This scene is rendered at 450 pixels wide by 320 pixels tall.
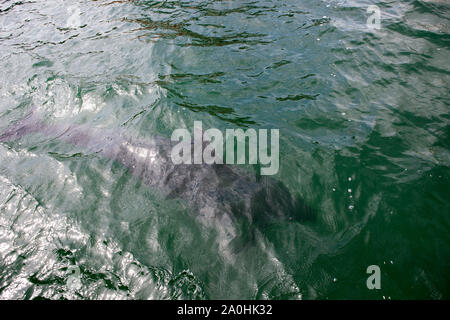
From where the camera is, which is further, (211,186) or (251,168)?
(251,168)

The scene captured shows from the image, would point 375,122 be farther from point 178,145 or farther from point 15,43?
point 15,43

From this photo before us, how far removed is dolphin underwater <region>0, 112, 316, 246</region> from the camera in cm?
353

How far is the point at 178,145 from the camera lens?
444 centimetres

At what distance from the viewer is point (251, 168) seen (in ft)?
13.6

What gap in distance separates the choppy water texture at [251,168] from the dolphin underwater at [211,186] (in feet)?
0.41

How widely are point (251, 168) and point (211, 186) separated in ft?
2.48

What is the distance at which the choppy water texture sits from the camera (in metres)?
2.93

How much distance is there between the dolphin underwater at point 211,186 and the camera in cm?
353

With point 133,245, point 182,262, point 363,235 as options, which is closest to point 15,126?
point 133,245

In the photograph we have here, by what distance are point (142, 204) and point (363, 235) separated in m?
2.94

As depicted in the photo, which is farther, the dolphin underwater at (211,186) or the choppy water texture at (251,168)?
the dolphin underwater at (211,186)

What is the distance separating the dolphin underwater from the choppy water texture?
124 mm

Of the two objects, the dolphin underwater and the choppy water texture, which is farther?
the dolphin underwater
